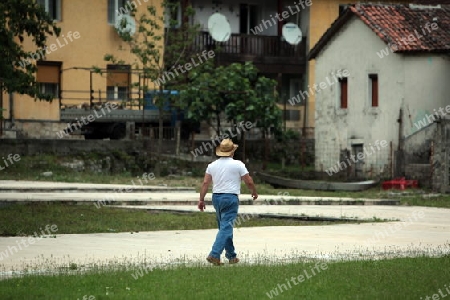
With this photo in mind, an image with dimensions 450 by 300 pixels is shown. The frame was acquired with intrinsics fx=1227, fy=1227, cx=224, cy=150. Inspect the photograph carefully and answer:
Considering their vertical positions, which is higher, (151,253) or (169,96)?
(169,96)

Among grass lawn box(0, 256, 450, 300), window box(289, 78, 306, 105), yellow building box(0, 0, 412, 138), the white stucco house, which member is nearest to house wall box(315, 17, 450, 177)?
the white stucco house

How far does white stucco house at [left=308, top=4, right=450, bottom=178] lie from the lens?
43.0 meters

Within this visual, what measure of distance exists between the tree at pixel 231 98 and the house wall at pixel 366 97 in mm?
2118

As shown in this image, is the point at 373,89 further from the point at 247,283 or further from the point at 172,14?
the point at 247,283

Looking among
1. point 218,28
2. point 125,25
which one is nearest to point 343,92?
point 125,25

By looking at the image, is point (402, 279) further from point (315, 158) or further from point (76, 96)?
point (76, 96)

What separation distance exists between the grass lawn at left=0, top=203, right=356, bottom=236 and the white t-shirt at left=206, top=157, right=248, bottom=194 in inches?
185

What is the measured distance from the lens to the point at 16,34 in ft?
83.1

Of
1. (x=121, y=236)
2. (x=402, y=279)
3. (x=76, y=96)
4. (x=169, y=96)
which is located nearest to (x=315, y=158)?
(x=169, y=96)

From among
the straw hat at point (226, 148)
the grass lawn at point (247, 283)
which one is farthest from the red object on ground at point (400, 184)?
the grass lawn at point (247, 283)

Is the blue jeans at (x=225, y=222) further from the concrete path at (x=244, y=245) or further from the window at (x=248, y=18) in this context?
the window at (x=248, y=18)

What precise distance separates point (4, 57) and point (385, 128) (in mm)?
21613

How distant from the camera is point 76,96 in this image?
50.6 m

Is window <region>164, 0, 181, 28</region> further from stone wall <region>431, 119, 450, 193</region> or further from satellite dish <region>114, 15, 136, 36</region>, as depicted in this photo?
stone wall <region>431, 119, 450, 193</region>
